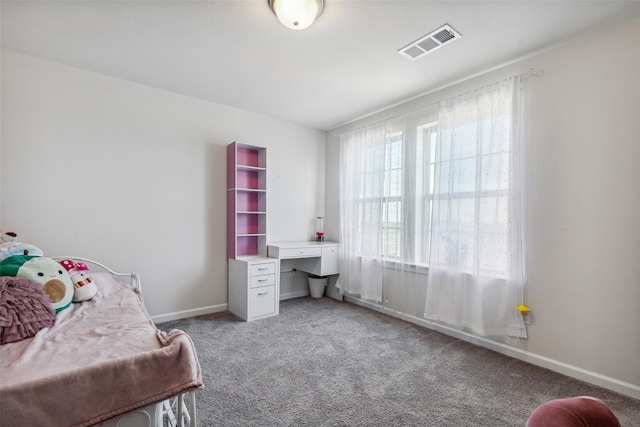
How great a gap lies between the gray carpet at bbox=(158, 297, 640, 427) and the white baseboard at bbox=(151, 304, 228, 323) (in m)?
0.18

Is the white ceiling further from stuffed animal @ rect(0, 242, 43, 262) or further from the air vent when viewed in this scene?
stuffed animal @ rect(0, 242, 43, 262)

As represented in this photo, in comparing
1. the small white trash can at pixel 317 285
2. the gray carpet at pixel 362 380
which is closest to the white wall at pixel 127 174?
the gray carpet at pixel 362 380

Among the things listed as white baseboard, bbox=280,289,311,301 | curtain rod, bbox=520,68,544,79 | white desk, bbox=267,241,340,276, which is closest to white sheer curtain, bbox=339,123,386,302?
white desk, bbox=267,241,340,276

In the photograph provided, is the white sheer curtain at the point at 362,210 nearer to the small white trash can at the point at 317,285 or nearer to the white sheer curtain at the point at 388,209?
the white sheer curtain at the point at 388,209

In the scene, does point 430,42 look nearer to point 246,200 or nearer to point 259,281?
point 246,200

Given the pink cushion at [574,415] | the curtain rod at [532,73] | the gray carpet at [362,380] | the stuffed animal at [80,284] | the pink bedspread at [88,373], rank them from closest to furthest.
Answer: the pink cushion at [574,415] < the pink bedspread at [88,373] < the gray carpet at [362,380] < the stuffed animal at [80,284] < the curtain rod at [532,73]

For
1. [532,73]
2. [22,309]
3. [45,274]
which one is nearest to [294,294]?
[45,274]

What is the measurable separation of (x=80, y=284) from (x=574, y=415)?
267 centimetres

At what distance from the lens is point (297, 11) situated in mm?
1808

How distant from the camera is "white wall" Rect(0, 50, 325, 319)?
250 cm

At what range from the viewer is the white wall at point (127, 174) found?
8.21 feet

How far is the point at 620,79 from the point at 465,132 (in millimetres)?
1024

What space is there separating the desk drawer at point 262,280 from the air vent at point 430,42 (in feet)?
8.49

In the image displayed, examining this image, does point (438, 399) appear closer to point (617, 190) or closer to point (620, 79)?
point (617, 190)
